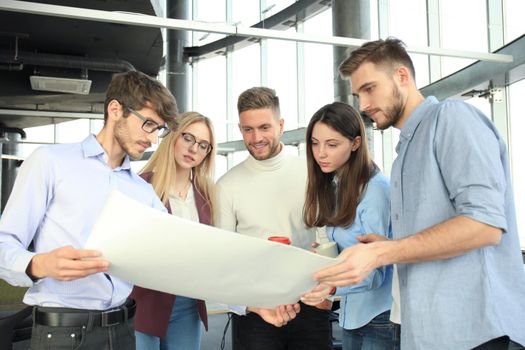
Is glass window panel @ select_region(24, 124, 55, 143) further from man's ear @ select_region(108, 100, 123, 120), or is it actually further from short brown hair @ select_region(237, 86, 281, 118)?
man's ear @ select_region(108, 100, 123, 120)

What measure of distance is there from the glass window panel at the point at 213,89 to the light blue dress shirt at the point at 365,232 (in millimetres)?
8432

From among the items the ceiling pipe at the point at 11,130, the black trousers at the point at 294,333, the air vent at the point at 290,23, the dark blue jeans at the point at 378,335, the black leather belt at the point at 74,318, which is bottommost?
the black trousers at the point at 294,333

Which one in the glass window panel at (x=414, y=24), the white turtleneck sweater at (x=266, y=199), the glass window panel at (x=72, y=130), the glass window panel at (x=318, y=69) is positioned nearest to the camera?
the white turtleneck sweater at (x=266, y=199)

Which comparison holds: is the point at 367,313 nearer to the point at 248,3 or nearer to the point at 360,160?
the point at 360,160

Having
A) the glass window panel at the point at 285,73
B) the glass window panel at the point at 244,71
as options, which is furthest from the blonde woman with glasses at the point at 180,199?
the glass window panel at the point at 244,71

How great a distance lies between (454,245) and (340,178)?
696 mm

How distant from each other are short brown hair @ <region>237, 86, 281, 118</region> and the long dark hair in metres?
0.33

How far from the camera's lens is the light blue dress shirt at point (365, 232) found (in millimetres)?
1542

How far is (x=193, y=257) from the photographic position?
108cm

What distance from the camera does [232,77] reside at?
33.4ft

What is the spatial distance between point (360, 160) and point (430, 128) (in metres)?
0.52

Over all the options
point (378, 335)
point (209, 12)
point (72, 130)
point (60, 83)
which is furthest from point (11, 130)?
point (378, 335)

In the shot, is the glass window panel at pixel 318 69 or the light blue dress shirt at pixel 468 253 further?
the glass window panel at pixel 318 69

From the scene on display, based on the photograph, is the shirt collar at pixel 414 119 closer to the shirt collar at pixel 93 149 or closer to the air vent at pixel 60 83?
the shirt collar at pixel 93 149
